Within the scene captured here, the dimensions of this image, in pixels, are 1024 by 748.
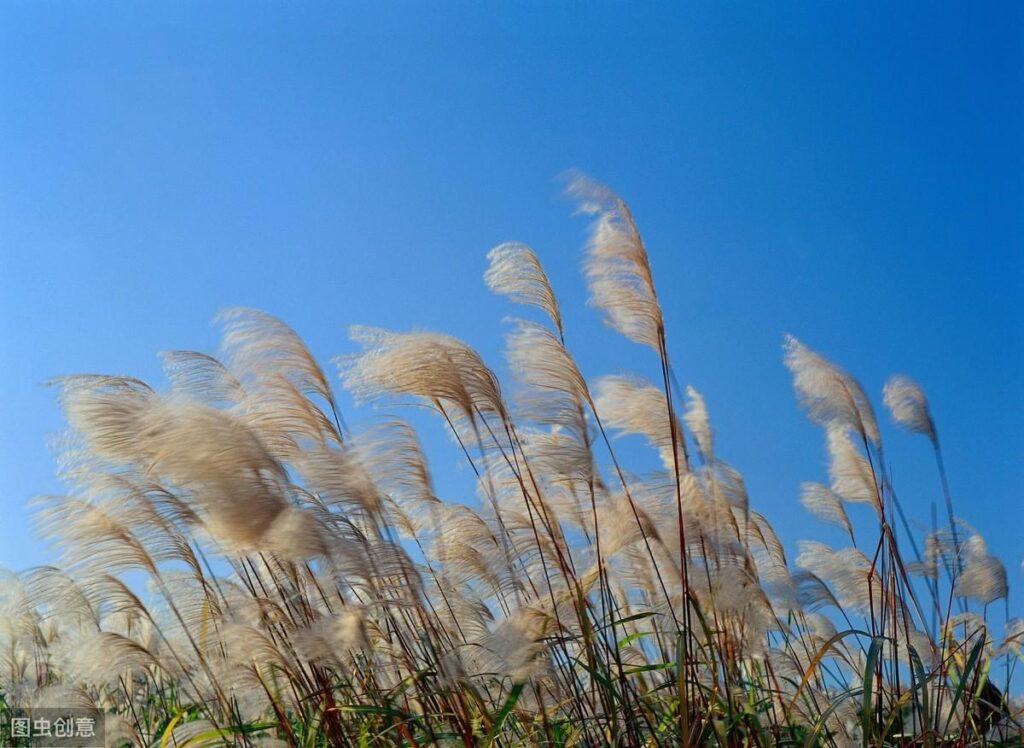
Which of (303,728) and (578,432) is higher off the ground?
(578,432)

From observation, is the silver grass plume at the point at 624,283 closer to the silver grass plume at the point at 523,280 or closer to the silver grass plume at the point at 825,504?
the silver grass plume at the point at 523,280

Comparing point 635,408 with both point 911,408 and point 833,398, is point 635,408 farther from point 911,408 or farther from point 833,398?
Answer: point 911,408

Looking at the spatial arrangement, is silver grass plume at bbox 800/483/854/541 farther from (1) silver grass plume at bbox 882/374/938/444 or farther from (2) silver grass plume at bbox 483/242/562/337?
(2) silver grass plume at bbox 483/242/562/337

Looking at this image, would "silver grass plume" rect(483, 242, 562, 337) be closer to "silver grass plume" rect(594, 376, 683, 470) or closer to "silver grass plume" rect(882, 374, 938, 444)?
"silver grass plume" rect(594, 376, 683, 470)

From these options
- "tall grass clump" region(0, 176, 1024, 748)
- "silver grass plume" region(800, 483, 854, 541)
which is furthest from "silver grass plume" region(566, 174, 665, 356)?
"silver grass plume" region(800, 483, 854, 541)

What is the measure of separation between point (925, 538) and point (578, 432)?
6.63 ft

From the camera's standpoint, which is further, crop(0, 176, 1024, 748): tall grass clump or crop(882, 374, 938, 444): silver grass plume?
crop(882, 374, 938, 444): silver grass plume

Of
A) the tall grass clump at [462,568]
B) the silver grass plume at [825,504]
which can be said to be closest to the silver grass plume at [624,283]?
the tall grass clump at [462,568]

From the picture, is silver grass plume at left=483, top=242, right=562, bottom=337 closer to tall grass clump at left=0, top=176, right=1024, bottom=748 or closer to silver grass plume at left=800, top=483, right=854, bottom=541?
tall grass clump at left=0, top=176, right=1024, bottom=748

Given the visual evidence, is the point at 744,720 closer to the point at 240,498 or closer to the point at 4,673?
the point at 240,498

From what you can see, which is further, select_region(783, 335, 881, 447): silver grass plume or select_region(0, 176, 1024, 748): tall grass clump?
select_region(783, 335, 881, 447): silver grass plume

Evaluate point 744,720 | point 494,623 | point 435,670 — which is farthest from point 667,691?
point 435,670

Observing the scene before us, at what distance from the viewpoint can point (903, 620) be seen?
145 inches

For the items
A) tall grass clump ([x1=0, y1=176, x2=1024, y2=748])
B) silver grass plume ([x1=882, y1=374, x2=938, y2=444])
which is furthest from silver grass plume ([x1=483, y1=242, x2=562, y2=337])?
silver grass plume ([x1=882, y1=374, x2=938, y2=444])
